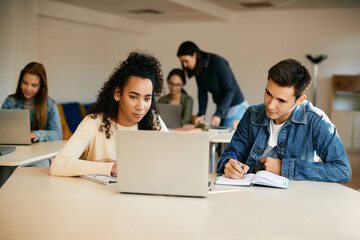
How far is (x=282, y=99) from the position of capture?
1.96 meters

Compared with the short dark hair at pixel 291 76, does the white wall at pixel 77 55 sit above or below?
above

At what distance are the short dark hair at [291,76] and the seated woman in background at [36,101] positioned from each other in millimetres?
1958

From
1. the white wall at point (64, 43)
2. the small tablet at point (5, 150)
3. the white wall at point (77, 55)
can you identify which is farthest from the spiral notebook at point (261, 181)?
the white wall at point (77, 55)

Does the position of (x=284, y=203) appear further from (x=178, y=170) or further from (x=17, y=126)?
(x=17, y=126)

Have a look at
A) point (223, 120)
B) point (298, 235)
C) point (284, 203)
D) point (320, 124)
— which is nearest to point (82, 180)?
point (284, 203)

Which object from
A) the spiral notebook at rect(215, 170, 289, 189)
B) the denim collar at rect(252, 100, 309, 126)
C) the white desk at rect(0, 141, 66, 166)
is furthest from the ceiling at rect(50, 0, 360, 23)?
the spiral notebook at rect(215, 170, 289, 189)

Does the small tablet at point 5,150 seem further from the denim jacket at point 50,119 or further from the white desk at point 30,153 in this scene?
the denim jacket at point 50,119

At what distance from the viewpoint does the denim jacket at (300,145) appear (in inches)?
76.9

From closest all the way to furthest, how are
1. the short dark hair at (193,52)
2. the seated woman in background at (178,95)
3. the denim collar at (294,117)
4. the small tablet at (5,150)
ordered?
the denim collar at (294,117)
the small tablet at (5,150)
the short dark hair at (193,52)
the seated woman in background at (178,95)

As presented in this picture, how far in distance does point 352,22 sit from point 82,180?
7.12 meters

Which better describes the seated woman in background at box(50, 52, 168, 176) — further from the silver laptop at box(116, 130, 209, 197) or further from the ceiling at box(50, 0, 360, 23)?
the ceiling at box(50, 0, 360, 23)

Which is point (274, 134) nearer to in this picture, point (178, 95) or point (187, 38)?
point (178, 95)

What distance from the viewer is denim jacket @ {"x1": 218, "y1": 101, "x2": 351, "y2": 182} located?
1954 millimetres

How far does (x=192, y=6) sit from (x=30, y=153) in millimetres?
Result: 4733
